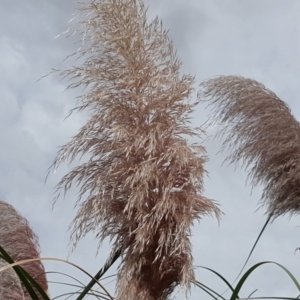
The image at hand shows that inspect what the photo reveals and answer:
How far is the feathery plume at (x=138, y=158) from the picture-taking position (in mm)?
1985

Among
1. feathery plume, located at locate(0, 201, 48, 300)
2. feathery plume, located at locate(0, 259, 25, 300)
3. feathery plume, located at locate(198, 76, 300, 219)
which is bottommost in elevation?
feathery plume, located at locate(0, 259, 25, 300)

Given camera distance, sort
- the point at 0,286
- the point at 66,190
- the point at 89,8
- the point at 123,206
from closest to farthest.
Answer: the point at 123,206, the point at 66,190, the point at 89,8, the point at 0,286

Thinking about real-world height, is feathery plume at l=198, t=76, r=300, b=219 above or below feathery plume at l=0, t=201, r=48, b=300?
above

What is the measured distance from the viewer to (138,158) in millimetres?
2158

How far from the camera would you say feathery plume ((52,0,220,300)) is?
1.99 meters

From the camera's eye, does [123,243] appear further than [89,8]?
No

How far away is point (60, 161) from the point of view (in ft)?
7.37

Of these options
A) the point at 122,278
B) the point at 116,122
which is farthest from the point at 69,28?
the point at 122,278

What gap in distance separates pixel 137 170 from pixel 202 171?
0.25 meters

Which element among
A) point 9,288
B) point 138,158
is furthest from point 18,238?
point 138,158

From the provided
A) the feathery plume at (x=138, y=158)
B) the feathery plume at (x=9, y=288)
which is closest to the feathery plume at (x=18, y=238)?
the feathery plume at (x=9, y=288)

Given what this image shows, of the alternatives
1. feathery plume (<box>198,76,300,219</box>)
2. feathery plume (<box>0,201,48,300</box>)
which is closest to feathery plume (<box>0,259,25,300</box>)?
feathery plume (<box>0,201,48,300</box>)

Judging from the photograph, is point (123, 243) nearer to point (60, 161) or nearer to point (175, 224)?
point (175, 224)

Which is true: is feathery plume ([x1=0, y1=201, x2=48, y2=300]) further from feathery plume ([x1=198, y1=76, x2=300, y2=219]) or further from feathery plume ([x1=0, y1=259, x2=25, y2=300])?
feathery plume ([x1=198, y1=76, x2=300, y2=219])
